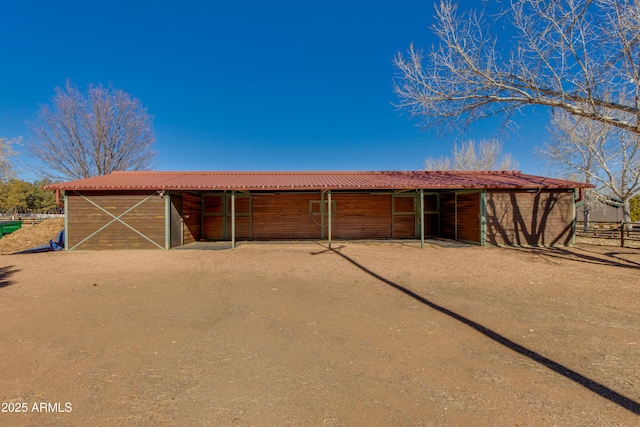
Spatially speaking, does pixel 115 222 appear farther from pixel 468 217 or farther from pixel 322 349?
pixel 468 217

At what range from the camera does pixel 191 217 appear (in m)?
12.8

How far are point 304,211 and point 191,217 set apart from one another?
4.92 m

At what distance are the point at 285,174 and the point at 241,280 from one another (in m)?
9.54

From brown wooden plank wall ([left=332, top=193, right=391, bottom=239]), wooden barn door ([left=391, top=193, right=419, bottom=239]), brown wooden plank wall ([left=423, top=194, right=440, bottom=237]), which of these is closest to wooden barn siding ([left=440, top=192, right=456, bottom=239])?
brown wooden plank wall ([left=423, top=194, right=440, bottom=237])

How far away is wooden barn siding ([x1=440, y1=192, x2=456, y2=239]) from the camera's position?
43.4ft

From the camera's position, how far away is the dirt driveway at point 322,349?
2.22 meters

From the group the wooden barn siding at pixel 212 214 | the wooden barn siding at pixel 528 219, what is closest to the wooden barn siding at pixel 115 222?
the wooden barn siding at pixel 212 214

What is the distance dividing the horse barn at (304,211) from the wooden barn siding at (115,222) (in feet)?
0.11

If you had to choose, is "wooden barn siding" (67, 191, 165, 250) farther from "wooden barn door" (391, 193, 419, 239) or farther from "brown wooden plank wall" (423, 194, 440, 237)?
"brown wooden plank wall" (423, 194, 440, 237)

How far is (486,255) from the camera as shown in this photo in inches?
371

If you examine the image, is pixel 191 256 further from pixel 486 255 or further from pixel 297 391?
pixel 486 255

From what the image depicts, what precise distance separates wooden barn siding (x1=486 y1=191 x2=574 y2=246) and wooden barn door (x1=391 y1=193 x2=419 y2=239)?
3452 mm

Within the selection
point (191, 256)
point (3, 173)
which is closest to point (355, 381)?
point (191, 256)

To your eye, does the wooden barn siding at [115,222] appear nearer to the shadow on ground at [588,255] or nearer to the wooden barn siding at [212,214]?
the wooden barn siding at [212,214]
